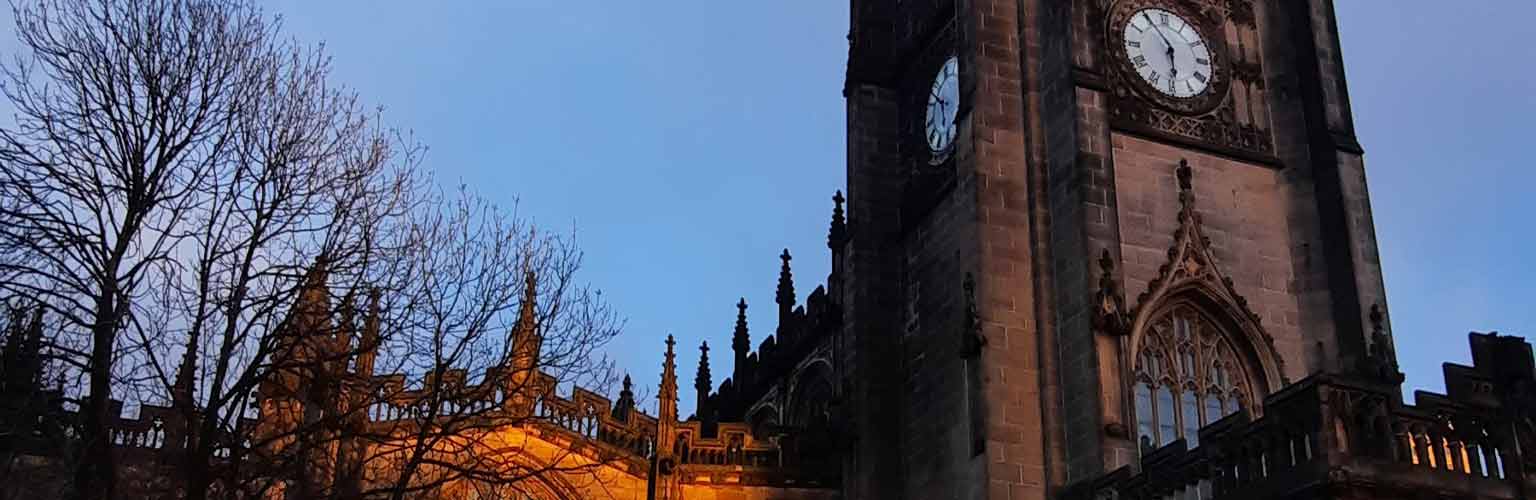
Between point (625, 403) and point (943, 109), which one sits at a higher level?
point (943, 109)

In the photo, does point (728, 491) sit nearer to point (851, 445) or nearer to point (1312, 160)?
point (851, 445)

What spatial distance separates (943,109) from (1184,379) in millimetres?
6535

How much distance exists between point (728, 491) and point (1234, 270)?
8.29 m

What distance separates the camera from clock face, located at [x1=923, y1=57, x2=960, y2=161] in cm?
2550

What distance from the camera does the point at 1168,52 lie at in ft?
81.2

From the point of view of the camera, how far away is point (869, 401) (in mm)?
24844

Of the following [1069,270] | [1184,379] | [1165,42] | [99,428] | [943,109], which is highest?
[1165,42]

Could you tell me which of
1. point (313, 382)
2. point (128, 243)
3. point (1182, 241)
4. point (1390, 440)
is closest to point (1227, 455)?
point (1390, 440)

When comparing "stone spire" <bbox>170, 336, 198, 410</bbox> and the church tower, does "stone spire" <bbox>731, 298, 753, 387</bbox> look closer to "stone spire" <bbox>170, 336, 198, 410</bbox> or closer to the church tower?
the church tower

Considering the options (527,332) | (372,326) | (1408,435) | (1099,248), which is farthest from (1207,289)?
(372,326)

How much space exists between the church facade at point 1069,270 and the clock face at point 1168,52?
0.12ft

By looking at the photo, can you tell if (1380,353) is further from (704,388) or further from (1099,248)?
(704,388)

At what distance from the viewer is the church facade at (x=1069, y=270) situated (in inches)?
831

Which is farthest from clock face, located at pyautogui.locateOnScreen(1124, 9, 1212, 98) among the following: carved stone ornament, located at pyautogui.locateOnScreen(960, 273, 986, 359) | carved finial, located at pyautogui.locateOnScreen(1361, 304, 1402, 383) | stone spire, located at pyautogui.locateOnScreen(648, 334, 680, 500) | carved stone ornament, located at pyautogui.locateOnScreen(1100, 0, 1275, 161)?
stone spire, located at pyautogui.locateOnScreen(648, 334, 680, 500)
